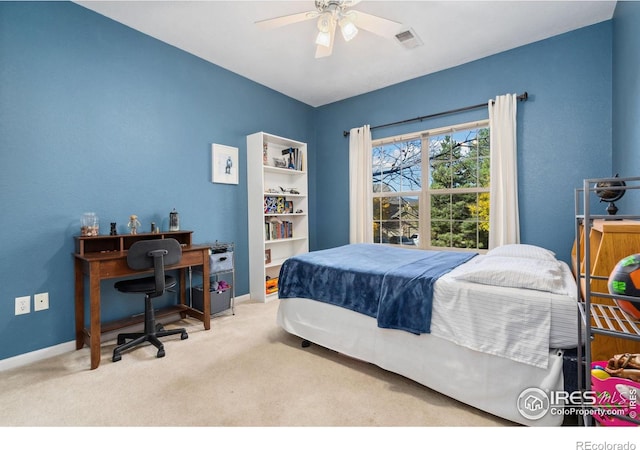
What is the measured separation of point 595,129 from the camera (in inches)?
107

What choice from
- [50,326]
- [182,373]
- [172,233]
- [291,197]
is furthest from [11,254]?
[291,197]

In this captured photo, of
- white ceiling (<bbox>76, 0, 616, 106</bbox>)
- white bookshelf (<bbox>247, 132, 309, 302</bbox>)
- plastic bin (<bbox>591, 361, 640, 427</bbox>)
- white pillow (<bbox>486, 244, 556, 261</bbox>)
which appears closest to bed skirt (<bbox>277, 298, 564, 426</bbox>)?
plastic bin (<bbox>591, 361, 640, 427</bbox>)

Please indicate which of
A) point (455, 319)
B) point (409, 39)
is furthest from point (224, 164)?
point (455, 319)

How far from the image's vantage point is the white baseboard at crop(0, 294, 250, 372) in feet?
6.89

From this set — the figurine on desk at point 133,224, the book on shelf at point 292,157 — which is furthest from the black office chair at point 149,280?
the book on shelf at point 292,157

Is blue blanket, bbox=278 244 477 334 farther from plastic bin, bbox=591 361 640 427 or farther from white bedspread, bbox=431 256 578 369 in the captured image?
plastic bin, bbox=591 361 640 427

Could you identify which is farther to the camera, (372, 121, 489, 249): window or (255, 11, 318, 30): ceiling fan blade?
(372, 121, 489, 249): window

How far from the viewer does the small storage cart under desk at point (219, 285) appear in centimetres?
302

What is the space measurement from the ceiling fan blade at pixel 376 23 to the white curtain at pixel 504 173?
1.59 m

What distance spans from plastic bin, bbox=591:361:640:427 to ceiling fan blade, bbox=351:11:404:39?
2.30m

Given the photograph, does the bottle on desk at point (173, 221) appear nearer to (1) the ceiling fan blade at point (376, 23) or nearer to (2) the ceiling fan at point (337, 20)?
(2) the ceiling fan at point (337, 20)

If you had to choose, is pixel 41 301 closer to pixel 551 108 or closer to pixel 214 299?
pixel 214 299

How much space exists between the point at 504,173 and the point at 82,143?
392 cm

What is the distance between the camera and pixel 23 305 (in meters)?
2.17
